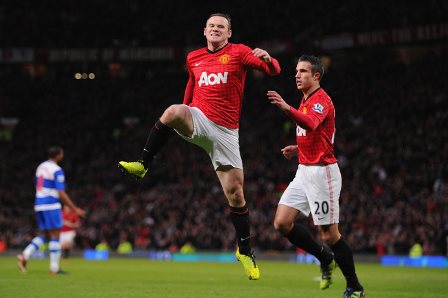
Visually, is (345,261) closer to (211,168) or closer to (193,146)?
(211,168)

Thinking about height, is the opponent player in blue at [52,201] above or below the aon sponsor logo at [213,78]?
below

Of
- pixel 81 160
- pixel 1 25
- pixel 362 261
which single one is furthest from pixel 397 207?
pixel 1 25

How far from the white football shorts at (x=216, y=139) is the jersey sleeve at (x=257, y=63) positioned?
2.59 feet

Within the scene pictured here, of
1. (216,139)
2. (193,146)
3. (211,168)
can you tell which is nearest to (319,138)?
(216,139)

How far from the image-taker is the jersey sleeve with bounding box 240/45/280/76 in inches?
334

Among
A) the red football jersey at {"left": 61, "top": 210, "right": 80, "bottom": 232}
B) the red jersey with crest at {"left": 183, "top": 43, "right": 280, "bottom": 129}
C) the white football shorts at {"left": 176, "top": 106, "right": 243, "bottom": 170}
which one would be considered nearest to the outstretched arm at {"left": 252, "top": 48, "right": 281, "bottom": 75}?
the red jersey with crest at {"left": 183, "top": 43, "right": 280, "bottom": 129}

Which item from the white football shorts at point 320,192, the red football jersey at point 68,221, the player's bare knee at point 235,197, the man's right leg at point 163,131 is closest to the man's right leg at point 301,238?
the white football shorts at point 320,192

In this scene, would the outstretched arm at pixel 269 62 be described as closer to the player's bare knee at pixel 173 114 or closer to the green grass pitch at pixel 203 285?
the player's bare knee at pixel 173 114

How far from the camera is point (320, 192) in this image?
964 centimetres

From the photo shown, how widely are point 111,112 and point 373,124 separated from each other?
15710mm

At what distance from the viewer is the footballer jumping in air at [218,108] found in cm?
851

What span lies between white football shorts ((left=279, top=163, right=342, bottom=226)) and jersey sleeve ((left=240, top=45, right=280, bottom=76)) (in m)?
1.75

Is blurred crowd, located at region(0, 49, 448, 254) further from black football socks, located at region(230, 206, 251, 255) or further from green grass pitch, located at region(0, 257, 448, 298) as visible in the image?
black football socks, located at region(230, 206, 251, 255)

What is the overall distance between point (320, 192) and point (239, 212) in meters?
1.11
